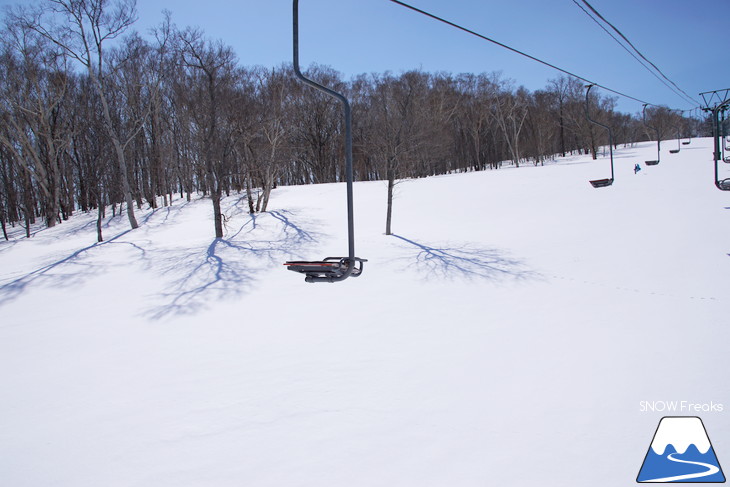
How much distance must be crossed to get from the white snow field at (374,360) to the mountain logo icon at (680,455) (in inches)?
4.8

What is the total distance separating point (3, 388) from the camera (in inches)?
284

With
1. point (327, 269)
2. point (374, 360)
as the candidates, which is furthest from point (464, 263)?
point (327, 269)

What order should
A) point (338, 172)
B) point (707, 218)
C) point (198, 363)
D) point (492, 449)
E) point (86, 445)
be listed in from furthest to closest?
1. point (338, 172)
2. point (707, 218)
3. point (198, 363)
4. point (86, 445)
5. point (492, 449)

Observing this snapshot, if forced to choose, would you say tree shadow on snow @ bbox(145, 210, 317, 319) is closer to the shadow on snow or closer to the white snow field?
the shadow on snow

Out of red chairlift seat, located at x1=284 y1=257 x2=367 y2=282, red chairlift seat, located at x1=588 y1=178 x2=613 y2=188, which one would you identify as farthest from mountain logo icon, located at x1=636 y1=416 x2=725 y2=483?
red chairlift seat, located at x1=588 y1=178 x2=613 y2=188

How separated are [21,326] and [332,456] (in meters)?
10.3

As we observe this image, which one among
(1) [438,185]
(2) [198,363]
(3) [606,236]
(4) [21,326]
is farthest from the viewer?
(1) [438,185]

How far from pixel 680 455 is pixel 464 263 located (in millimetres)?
9241

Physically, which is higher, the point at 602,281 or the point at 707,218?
the point at 707,218

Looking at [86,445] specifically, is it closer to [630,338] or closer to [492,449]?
[492,449]

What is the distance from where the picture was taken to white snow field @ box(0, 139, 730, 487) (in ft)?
16.4

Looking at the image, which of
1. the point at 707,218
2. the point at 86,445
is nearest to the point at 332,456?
the point at 86,445

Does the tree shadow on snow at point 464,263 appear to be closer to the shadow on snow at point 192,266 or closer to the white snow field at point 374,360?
the white snow field at point 374,360

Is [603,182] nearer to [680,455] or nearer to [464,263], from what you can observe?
[464,263]
